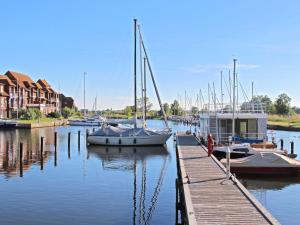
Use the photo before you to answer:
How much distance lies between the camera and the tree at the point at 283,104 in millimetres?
147875

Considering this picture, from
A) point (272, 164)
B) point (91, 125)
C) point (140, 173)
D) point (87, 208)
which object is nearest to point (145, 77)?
point (140, 173)

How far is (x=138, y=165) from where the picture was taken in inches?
1518

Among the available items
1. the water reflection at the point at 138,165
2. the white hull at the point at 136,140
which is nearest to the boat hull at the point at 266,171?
the water reflection at the point at 138,165

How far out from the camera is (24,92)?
126 metres

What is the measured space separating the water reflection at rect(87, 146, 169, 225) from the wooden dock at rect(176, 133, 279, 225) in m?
2.10

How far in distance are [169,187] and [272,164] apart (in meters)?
8.40

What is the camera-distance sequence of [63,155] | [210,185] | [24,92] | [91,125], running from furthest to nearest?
1. [24,92]
2. [91,125]
3. [63,155]
4. [210,185]

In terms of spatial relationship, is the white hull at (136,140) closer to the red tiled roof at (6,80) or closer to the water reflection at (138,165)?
the water reflection at (138,165)

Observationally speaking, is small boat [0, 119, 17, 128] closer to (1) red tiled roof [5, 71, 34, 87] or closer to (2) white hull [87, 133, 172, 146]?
(1) red tiled roof [5, 71, 34, 87]

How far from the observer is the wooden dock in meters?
14.4

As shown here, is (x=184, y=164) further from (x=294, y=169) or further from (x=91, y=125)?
(x=91, y=125)

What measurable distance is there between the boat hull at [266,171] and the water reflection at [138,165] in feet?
19.1

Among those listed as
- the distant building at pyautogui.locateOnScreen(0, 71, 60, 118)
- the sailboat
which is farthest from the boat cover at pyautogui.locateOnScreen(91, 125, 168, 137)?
the distant building at pyautogui.locateOnScreen(0, 71, 60, 118)

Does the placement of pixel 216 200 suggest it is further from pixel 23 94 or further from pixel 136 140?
pixel 23 94
